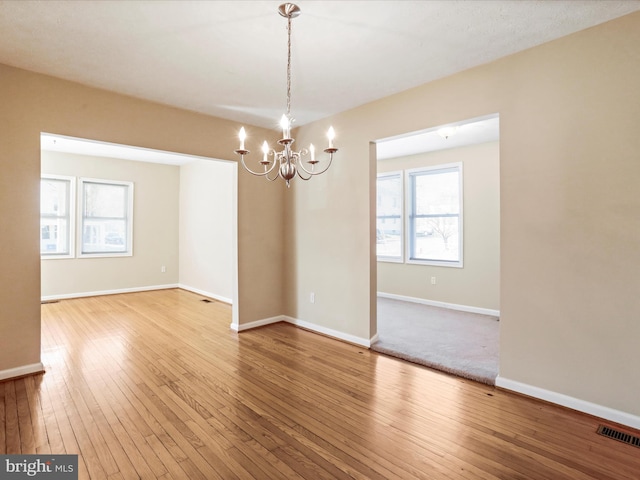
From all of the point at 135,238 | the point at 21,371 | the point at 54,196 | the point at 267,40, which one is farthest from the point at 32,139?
the point at 135,238

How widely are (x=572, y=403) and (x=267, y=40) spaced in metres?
3.53

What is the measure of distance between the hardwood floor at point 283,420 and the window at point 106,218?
3.49 meters

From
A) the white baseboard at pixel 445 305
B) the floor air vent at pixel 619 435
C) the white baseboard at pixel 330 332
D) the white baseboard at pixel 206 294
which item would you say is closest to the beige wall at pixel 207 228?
the white baseboard at pixel 206 294

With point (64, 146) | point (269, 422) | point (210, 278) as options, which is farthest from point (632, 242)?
point (64, 146)

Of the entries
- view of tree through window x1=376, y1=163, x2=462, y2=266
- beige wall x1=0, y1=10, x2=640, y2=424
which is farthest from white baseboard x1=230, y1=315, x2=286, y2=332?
view of tree through window x1=376, y1=163, x2=462, y2=266

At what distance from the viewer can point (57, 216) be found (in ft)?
20.5

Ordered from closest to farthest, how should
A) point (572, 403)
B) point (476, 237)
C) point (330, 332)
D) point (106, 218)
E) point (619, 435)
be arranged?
point (619, 435), point (572, 403), point (330, 332), point (476, 237), point (106, 218)

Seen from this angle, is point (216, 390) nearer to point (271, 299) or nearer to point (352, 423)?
point (352, 423)

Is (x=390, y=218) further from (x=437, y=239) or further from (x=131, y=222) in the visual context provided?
(x=131, y=222)

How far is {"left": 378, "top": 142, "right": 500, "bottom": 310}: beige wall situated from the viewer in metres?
5.23

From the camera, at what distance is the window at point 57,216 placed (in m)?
6.11

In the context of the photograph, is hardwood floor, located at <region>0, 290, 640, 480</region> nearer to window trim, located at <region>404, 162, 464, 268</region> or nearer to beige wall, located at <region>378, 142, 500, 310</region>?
beige wall, located at <region>378, 142, 500, 310</region>

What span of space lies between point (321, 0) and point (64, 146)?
19.2 ft

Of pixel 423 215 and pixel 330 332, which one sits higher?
pixel 423 215
